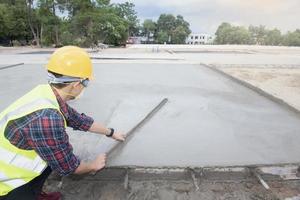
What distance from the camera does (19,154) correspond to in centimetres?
203

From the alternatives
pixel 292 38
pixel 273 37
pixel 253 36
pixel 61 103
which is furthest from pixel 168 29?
pixel 61 103

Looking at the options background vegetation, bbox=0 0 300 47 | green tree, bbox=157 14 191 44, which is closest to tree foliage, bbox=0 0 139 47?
background vegetation, bbox=0 0 300 47

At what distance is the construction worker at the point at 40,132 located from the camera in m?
1.97

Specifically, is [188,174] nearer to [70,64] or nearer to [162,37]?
[70,64]

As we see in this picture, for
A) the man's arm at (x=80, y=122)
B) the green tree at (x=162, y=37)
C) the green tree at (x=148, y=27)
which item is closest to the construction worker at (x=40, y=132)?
the man's arm at (x=80, y=122)

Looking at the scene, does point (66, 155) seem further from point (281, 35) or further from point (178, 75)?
point (281, 35)

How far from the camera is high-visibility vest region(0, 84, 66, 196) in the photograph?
200 cm

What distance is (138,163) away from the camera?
3275mm

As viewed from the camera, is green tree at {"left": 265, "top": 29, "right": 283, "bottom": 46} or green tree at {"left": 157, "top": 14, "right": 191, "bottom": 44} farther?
green tree at {"left": 157, "top": 14, "right": 191, "bottom": 44}

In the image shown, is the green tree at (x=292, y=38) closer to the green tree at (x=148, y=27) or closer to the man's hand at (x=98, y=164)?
the green tree at (x=148, y=27)

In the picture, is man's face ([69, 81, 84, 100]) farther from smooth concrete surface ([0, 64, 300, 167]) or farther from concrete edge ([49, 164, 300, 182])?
smooth concrete surface ([0, 64, 300, 167])

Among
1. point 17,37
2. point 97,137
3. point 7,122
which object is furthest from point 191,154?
point 17,37

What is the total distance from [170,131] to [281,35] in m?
66.0

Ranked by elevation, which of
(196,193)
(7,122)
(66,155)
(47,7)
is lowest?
(196,193)
